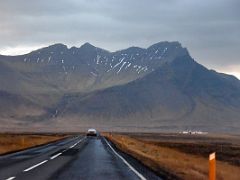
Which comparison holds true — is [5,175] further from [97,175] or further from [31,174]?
[97,175]

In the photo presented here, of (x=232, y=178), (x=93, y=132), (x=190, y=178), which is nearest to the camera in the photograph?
(x=190, y=178)

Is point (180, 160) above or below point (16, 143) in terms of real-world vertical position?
below

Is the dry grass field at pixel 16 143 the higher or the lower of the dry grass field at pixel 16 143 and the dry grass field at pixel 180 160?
the higher

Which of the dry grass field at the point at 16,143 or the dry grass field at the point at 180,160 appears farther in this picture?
the dry grass field at the point at 16,143

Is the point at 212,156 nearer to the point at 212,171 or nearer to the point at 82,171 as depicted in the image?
the point at 212,171

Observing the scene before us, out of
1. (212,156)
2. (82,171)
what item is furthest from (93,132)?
(212,156)

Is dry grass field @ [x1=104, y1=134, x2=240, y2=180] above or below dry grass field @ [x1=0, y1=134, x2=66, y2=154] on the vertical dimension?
below

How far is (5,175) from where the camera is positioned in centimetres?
1922

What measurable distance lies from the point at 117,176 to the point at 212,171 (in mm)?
6060

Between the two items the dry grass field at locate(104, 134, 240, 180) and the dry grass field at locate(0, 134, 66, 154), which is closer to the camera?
the dry grass field at locate(104, 134, 240, 180)

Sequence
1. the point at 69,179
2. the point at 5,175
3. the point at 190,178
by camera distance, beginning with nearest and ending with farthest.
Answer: the point at 69,179 < the point at 5,175 < the point at 190,178

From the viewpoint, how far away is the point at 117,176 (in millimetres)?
19297

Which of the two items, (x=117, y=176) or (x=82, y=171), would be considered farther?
(x=82, y=171)

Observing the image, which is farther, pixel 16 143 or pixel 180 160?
pixel 16 143
